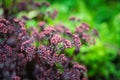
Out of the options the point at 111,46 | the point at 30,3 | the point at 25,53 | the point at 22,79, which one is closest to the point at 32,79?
the point at 22,79

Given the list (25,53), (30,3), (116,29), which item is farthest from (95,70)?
(25,53)

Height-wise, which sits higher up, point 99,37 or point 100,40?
point 99,37

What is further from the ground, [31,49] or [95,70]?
[31,49]

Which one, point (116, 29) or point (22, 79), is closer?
point (22, 79)

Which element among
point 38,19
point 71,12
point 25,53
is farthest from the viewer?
point 71,12

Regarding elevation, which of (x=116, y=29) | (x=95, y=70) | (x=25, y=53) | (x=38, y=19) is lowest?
(x=95, y=70)

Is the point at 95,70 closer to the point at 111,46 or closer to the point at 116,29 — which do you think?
the point at 111,46

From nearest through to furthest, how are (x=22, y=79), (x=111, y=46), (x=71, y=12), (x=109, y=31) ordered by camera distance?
(x=22, y=79) → (x=111, y=46) → (x=109, y=31) → (x=71, y=12)

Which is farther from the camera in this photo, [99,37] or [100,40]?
[100,40]
